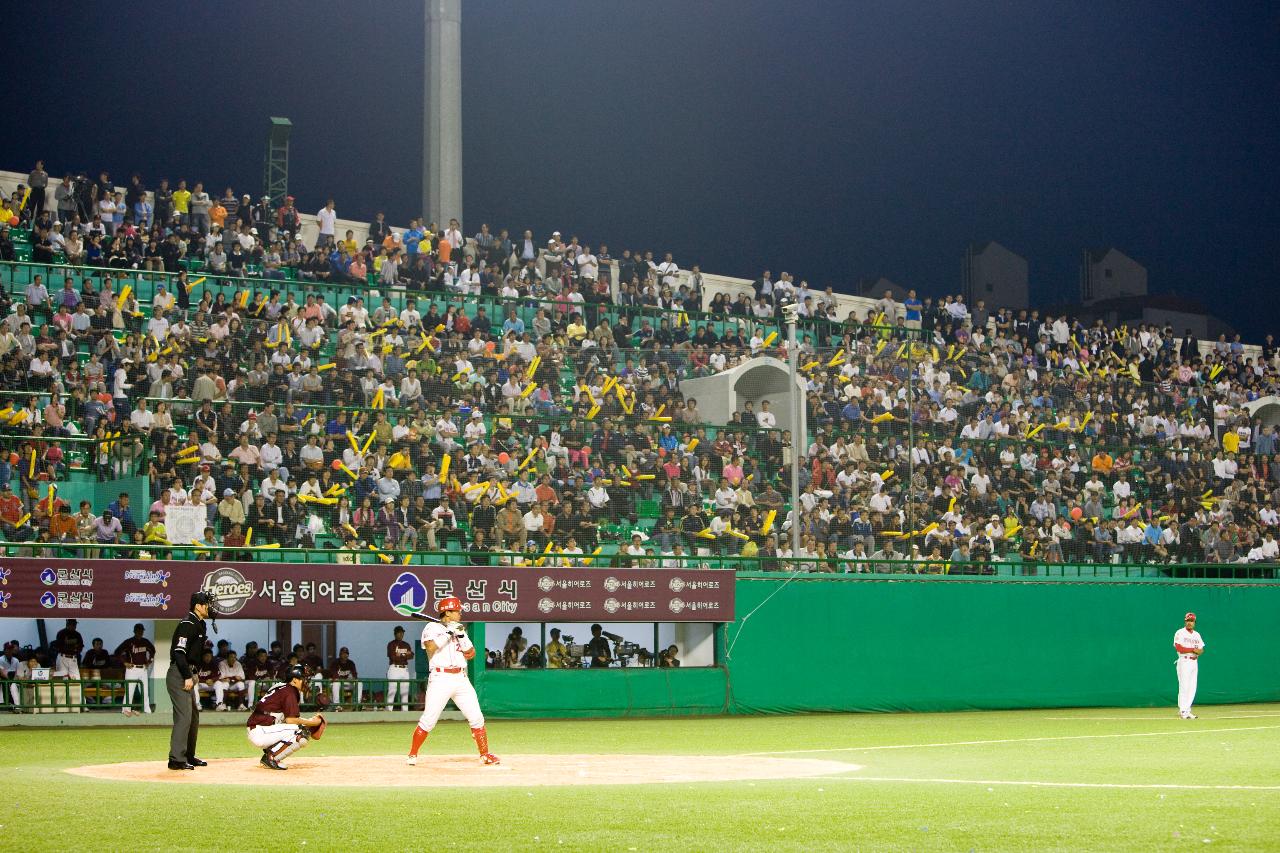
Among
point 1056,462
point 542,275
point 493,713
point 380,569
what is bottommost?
point 493,713

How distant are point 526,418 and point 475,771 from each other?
1488 cm

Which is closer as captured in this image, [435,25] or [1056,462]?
[1056,462]

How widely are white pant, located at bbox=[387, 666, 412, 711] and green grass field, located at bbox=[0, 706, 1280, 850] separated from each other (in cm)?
703

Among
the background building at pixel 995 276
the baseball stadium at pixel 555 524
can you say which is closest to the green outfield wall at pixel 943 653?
the baseball stadium at pixel 555 524

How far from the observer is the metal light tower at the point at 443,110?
37.8 meters

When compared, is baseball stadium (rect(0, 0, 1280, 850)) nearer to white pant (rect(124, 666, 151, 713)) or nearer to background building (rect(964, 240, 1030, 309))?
white pant (rect(124, 666, 151, 713))

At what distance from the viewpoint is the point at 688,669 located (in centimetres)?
2700

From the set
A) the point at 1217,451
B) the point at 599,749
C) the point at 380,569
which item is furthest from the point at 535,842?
the point at 1217,451

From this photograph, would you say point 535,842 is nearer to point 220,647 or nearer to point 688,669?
point 220,647

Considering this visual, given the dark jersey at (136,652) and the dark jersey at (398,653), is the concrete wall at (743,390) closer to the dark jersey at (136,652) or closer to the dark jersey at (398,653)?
the dark jersey at (398,653)

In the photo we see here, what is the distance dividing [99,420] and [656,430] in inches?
418

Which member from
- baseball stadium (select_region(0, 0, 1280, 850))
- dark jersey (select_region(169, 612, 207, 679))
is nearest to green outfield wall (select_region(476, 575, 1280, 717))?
baseball stadium (select_region(0, 0, 1280, 850))

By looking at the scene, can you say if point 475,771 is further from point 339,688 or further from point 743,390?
point 743,390

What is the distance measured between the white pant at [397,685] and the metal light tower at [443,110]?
51.6 ft
